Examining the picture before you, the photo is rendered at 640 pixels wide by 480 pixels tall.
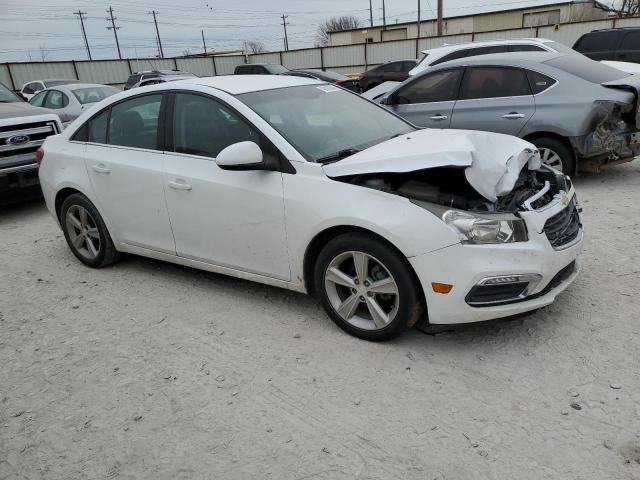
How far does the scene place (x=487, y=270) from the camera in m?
2.89

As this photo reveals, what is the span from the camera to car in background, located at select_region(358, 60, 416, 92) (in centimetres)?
1820

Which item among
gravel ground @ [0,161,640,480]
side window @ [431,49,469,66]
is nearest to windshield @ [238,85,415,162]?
gravel ground @ [0,161,640,480]

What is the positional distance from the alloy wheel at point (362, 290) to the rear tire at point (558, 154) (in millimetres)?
3860

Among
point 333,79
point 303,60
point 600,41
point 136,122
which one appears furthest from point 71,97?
point 303,60

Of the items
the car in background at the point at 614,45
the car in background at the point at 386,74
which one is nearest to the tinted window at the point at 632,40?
the car in background at the point at 614,45

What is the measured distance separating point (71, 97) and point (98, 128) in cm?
821

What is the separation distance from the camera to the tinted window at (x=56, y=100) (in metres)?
11.8

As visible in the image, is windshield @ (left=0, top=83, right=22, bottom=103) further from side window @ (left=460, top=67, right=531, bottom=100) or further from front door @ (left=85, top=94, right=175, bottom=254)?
side window @ (left=460, top=67, right=531, bottom=100)

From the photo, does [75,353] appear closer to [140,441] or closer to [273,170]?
[140,441]

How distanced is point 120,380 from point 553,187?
3110 millimetres

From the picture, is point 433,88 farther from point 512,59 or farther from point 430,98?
point 512,59

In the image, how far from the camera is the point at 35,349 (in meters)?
3.59

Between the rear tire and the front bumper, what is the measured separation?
133 inches

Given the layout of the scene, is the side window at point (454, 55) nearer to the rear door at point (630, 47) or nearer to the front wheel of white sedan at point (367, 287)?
the rear door at point (630, 47)
